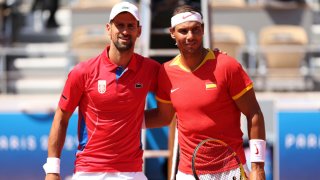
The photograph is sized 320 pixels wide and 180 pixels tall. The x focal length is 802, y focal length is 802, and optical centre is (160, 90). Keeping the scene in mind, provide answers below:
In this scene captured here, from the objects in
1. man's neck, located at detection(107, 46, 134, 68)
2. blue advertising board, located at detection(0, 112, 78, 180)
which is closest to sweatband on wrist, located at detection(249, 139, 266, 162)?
man's neck, located at detection(107, 46, 134, 68)

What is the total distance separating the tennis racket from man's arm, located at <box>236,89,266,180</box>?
0.15m

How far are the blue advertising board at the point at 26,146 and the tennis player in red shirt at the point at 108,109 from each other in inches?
Result: 119

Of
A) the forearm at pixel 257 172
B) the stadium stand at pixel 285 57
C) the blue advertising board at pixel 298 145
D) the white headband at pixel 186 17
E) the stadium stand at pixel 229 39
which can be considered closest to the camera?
the forearm at pixel 257 172

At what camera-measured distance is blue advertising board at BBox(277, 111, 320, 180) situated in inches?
326

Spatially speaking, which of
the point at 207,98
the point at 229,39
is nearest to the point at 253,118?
the point at 207,98

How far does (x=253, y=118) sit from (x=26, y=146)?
12.7 ft

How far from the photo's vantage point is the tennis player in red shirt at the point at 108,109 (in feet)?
17.5

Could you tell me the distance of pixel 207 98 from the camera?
526 centimetres

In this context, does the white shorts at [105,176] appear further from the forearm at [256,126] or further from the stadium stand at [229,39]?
the stadium stand at [229,39]

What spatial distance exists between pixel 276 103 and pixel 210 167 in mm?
3463

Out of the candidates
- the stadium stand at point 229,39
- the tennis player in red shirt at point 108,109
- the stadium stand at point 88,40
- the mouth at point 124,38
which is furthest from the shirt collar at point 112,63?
the stadium stand at point 229,39

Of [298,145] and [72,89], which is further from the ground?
[72,89]

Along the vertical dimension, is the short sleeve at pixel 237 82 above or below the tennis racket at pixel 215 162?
above

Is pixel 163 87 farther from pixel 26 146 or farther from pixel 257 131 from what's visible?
pixel 26 146
